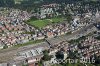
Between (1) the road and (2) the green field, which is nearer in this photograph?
(1) the road

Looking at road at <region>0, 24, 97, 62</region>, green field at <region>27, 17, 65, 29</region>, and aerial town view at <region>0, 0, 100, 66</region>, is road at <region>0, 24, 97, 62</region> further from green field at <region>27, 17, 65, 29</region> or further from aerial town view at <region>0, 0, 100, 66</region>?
green field at <region>27, 17, 65, 29</region>

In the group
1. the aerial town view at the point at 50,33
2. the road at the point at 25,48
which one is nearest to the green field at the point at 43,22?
the aerial town view at the point at 50,33

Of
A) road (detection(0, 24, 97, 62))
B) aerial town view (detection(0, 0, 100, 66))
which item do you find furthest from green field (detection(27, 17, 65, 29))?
road (detection(0, 24, 97, 62))

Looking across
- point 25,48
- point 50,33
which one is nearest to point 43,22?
point 50,33

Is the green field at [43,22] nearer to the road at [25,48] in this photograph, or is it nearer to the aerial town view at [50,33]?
the aerial town view at [50,33]

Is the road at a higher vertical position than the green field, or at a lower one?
lower

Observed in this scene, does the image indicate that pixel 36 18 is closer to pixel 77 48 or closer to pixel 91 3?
pixel 91 3

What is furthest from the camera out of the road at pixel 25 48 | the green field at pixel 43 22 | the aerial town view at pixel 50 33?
the green field at pixel 43 22

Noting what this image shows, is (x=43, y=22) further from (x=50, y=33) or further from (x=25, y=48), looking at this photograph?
(x=25, y=48)

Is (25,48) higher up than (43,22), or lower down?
lower down
